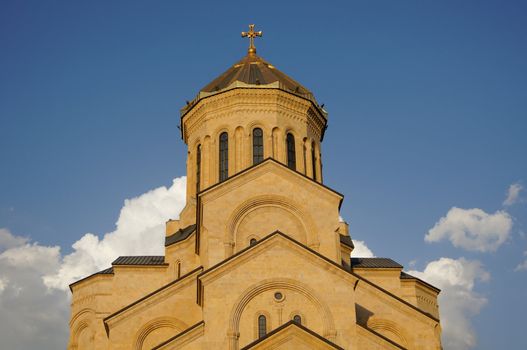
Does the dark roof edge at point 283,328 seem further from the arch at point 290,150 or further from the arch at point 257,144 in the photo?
the arch at point 290,150

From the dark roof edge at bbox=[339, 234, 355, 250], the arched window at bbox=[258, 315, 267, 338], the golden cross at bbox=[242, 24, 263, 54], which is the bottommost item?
the arched window at bbox=[258, 315, 267, 338]

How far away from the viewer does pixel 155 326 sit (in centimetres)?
2556

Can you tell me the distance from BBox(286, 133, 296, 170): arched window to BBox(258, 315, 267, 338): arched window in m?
11.5

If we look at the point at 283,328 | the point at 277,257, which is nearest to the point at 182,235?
the point at 277,257

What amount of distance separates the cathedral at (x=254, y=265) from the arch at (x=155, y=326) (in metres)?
Answer: 0.04

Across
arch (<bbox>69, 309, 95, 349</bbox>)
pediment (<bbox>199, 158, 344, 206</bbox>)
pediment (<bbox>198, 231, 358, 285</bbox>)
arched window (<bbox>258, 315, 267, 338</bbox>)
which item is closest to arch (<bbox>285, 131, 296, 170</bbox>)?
pediment (<bbox>199, 158, 344, 206</bbox>)

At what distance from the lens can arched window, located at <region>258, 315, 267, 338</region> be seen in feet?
70.5

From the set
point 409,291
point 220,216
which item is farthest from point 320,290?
point 409,291

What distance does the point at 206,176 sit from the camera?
31938mm

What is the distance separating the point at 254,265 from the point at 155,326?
225 inches

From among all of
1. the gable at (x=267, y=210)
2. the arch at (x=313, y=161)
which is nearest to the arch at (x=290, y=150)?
the arch at (x=313, y=161)

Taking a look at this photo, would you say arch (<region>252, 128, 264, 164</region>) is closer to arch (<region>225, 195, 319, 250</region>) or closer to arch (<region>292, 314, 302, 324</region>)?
arch (<region>225, 195, 319, 250</region>)

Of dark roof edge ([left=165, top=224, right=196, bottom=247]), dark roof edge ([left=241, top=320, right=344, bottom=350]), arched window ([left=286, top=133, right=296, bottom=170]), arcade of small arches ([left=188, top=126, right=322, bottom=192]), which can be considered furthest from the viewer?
arched window ([left=286, top=133, right=296, bottom=170])

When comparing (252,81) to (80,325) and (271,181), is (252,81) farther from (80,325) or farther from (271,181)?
(80,325)
